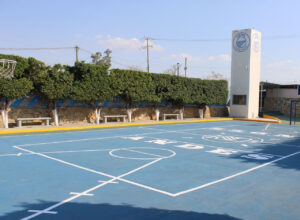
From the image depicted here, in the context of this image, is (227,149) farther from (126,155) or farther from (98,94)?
(98,94)

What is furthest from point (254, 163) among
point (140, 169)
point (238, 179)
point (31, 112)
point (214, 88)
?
point (214, 88)

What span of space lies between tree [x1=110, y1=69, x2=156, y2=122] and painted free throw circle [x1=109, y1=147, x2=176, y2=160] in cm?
1215

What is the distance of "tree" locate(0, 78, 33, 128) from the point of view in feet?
58.4

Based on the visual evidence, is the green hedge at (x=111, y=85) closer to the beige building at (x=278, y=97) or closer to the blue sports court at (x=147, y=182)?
the blue sports court at (x=147, y=182)

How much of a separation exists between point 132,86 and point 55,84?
696 cm

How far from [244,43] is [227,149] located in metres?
22.7

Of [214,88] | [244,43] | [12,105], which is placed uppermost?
[244,43]

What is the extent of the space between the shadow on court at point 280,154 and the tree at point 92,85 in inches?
511

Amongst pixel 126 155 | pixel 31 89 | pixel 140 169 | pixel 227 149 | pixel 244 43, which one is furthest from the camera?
pixel 244 43

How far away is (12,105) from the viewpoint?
20.2m

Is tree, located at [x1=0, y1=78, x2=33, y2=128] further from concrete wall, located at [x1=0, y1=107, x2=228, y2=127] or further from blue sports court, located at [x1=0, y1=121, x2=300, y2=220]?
blue sports court, located at [x1=0, y1=121, x2=300, y2=220]

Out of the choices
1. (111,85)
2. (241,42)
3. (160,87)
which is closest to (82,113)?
(111,85)

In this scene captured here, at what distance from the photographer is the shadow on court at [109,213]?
17.5ft

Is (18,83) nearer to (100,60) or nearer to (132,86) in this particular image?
(132,86)
